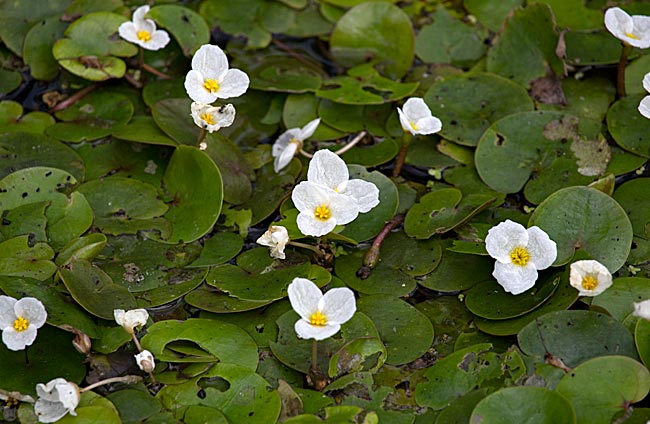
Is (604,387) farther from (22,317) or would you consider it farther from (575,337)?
(22,317)

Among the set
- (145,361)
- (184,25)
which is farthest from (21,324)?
(184,25)

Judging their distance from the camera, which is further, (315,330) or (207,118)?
(207,118)

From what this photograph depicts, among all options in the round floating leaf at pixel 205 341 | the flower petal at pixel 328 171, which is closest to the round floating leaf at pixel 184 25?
the flower petal at pixel 328 171

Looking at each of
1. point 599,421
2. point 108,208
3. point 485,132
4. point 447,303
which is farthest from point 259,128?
point 599,421

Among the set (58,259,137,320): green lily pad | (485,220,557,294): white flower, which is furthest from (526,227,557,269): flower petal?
(58,259,137,320): green lily pad

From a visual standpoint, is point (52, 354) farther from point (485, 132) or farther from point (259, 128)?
point (485, 132)

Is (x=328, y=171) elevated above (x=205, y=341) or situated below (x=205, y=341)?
above
